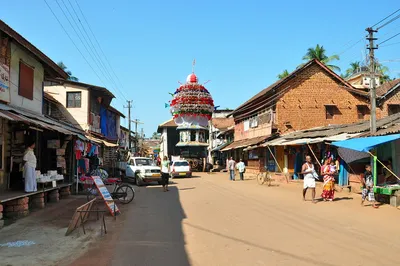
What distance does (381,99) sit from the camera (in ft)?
91.6

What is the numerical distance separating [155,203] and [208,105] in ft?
38.3

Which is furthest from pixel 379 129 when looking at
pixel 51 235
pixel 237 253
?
pixel 51 235

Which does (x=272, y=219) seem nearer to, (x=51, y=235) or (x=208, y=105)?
(x=51, y=235)

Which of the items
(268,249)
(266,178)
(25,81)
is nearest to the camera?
(268,249)

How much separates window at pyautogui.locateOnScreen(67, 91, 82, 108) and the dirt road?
51.7 feet

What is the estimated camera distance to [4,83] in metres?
11.8

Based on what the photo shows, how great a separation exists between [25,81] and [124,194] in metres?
5.86

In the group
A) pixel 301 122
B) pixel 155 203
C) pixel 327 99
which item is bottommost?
pixel 155 203

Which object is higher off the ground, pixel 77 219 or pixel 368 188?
pixel 368 188

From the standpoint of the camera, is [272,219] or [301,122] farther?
[301,122]

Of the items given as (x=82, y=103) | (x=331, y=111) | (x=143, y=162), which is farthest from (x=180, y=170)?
(x=331, y=111)

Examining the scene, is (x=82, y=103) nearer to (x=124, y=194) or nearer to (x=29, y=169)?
(x=124, y=194)

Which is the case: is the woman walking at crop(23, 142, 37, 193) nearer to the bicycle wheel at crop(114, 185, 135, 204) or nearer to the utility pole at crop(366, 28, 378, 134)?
the bicycle wheel at crop(114, 185, 135, 204)

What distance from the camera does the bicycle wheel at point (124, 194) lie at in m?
13.4
